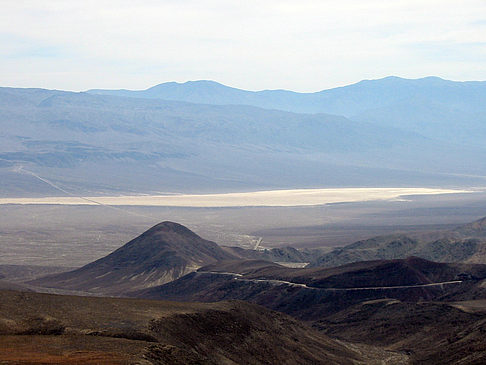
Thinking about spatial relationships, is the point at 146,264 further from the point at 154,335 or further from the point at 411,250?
the point at 154,335

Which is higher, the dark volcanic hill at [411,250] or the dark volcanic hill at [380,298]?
the dark volcanic hill at [411,250]

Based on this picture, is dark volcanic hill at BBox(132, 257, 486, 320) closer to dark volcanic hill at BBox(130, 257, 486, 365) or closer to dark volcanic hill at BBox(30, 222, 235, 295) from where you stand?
dark volcanic hill at BBox(130, 257, 486, 365)

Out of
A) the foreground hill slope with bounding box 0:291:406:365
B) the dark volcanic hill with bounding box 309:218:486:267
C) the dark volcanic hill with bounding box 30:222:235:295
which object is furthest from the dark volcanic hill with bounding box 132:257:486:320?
the dark volcanic hill with bounding box 309:218:486:267

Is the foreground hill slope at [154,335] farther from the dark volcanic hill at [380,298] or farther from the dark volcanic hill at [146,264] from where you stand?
the dark volcanic hill at [146,264]

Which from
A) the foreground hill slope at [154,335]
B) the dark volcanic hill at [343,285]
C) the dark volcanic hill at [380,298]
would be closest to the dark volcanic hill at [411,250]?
the dark volcanic hill at [380,298]

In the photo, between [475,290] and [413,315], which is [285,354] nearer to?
[413,315]

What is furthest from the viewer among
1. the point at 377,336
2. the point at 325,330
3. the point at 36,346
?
the point at 325,330

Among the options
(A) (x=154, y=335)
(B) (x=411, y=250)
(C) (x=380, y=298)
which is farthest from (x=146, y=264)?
(A) (x=154, y=335)

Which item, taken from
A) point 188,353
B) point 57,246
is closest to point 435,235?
point 57,246
